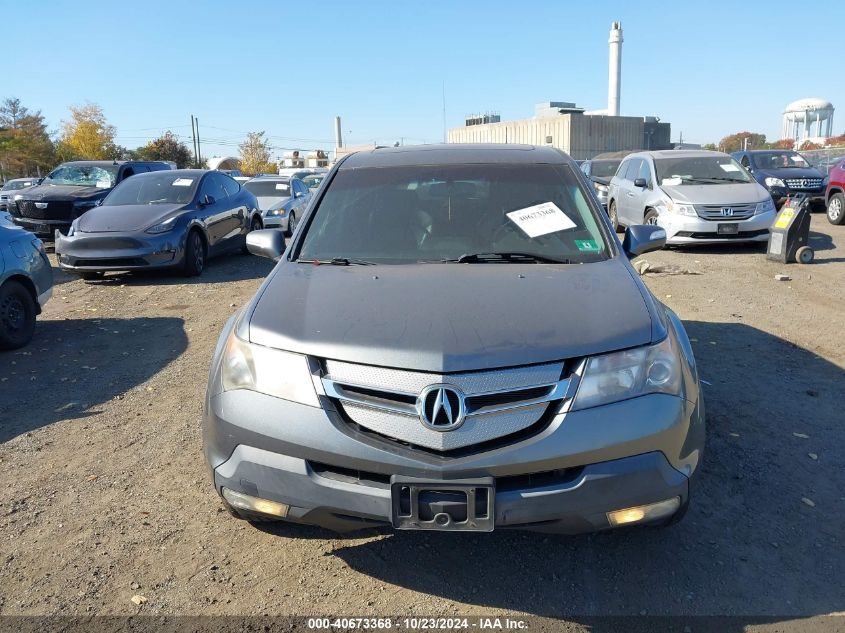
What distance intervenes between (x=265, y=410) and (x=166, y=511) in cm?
125

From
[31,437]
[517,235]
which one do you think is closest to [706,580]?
[517,235]

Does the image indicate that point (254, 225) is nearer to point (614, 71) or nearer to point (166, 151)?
point (166, 151)

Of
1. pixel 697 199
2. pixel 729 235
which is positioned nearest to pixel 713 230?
pixel 729 235

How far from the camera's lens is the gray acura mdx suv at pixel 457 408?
7.48ft

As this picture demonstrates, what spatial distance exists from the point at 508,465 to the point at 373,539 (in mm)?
1076

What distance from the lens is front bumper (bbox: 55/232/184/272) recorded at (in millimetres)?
9312

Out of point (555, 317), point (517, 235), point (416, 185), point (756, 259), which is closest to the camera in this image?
point (555, 317)

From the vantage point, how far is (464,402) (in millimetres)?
2283

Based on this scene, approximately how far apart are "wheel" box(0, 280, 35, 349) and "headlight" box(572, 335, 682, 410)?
5949 millimetres

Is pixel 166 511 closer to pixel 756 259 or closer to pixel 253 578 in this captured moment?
pixel 253 578

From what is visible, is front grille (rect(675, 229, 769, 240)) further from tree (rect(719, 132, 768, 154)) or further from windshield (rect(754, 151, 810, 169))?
tree (rect(719, 132, 768, 154))

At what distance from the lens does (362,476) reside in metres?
2.36

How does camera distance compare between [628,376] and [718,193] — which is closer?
[628,376]

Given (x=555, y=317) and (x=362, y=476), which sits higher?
(x=555, y=317)
